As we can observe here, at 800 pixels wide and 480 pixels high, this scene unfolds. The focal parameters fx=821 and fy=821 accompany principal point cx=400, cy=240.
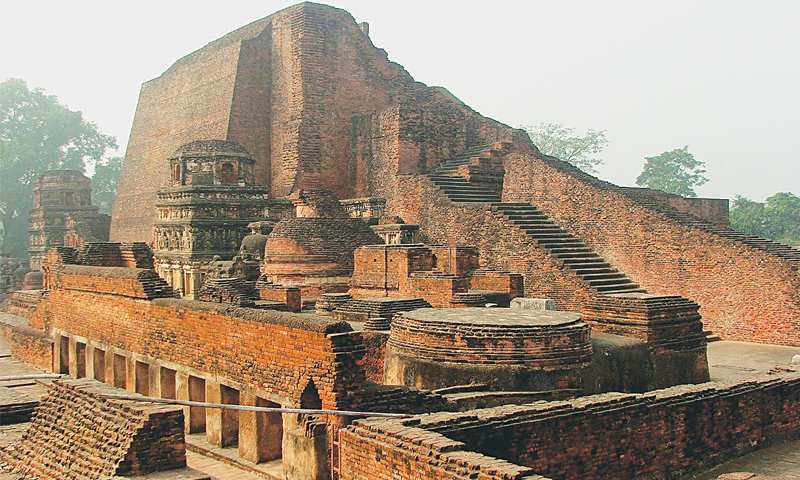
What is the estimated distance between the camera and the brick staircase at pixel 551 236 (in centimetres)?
1471

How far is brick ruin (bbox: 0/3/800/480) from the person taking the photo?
6746 mm

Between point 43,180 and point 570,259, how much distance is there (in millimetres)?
26599

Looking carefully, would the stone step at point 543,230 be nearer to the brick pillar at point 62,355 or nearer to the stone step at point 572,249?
the stone step at point 572,249

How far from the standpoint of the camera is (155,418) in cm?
673

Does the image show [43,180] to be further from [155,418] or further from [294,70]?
[155,418]

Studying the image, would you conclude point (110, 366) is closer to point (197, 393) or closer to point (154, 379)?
point (154, 379)

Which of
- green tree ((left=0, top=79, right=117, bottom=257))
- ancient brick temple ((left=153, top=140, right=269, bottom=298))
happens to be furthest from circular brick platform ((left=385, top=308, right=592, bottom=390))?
green tree ((left=0, top=79, right=117, bottom=257))

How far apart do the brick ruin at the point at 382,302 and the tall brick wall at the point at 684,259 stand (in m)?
0.04

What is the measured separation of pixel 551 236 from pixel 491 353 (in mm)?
8362

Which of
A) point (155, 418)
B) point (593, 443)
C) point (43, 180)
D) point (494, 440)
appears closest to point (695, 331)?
point (593, 443)

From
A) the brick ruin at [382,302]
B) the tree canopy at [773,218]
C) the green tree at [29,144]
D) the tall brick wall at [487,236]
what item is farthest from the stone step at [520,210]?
the green tree at [29,144]

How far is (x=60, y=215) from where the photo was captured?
3338 cm

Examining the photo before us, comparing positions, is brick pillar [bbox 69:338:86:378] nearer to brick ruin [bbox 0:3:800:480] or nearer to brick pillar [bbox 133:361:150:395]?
brick ruin [bbox 0:3:800:480]

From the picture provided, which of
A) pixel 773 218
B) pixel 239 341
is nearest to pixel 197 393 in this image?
pixel 239 341
